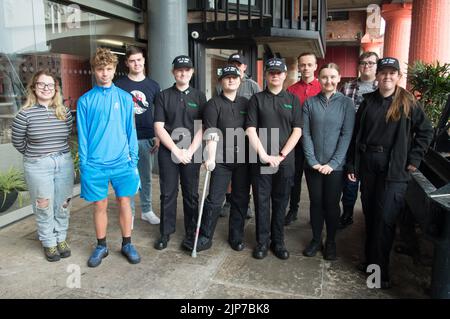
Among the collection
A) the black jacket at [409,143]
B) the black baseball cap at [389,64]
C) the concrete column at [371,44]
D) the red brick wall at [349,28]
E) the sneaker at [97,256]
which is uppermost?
the red brick wall at [349,28]

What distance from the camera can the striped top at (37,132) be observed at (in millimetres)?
3234

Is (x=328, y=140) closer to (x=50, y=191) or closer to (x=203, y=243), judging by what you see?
(x=203, y=243)

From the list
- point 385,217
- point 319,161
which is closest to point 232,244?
point 319,161

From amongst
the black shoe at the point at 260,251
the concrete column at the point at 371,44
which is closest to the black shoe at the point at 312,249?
the black shoe at the point at 260,251

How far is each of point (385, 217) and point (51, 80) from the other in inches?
116

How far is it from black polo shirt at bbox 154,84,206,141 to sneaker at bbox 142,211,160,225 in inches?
51.7

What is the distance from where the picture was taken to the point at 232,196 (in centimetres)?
363

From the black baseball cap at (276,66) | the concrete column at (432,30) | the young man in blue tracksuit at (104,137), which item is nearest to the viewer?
the young man in blue tracksuit at (104,137)

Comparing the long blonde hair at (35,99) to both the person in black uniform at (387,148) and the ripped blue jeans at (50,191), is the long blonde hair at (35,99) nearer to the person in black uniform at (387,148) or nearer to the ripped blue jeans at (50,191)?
the ripped blue jeans at (50,191)

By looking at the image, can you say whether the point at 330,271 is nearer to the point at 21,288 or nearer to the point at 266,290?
the point at 266,290

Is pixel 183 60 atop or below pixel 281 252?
atop

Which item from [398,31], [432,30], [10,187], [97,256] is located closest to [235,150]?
[97,256]

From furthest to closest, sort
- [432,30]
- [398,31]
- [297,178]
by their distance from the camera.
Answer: [398,31] < [432,30] < [297,178]

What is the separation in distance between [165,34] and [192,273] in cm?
430
